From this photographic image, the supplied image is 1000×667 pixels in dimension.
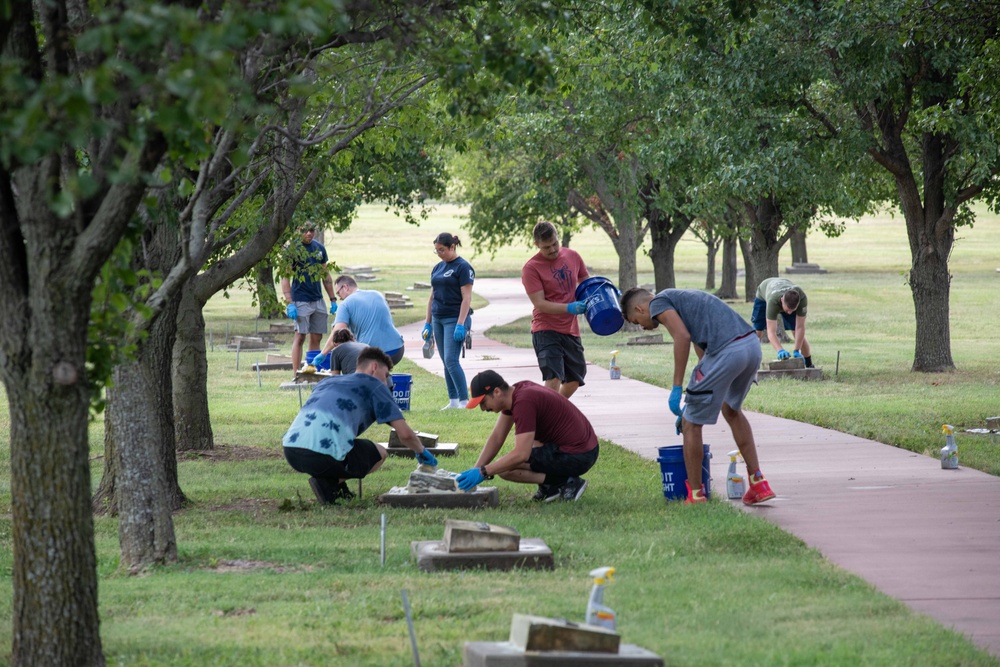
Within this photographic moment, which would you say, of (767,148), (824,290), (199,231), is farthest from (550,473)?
(824,290)

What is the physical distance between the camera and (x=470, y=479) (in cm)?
845

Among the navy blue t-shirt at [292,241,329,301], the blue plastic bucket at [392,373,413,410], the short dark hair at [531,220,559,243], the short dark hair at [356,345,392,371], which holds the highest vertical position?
the short dark hair at [531,220,559,243]

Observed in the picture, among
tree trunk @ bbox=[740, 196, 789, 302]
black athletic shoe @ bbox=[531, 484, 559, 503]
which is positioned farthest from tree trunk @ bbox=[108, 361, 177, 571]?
tree trunk @ bbox=[740, 196, 789, 302]

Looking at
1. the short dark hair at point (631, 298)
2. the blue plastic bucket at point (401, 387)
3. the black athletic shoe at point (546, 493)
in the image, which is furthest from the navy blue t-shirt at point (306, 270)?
the short dark hair at point (631, 298)

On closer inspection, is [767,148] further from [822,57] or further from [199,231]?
[199,231]

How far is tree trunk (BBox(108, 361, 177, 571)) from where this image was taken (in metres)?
6.95

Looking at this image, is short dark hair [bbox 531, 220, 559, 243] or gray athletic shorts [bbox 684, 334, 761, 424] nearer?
gray athletic shorts [bbox 684, 334, 761, 424]

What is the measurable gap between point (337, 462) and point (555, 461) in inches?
59.4

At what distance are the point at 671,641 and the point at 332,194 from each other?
8.66 metres

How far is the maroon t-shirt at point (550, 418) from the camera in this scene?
8.57 metres

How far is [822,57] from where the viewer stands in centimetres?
1590

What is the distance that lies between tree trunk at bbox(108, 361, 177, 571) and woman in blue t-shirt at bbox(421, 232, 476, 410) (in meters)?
6.45

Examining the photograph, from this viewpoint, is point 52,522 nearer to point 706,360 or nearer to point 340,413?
point 340,413

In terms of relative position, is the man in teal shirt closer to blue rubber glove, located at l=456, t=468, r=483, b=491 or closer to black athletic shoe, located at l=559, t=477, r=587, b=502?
black athletic shoe, located at l=559, t=477, r=587, b=502
